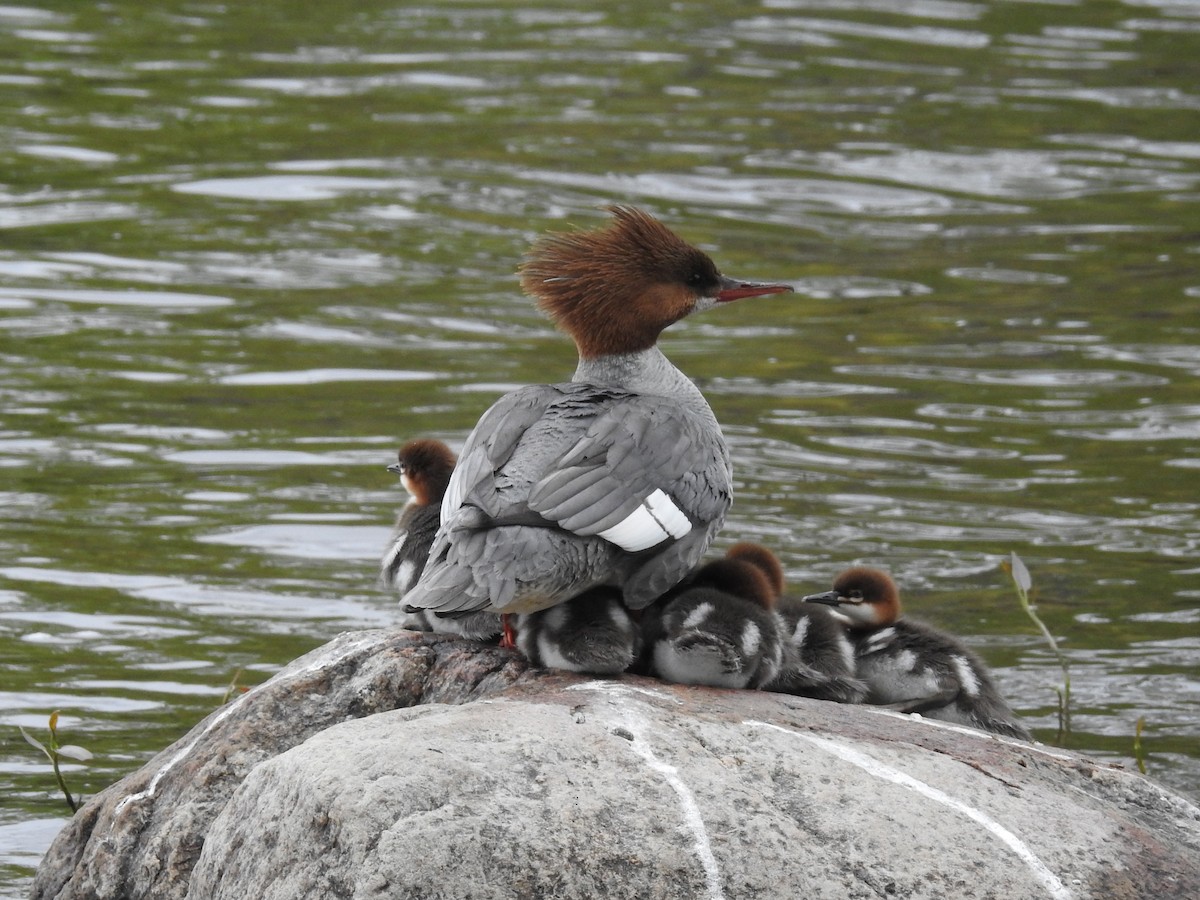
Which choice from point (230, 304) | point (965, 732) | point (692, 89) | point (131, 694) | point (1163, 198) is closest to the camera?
point (965, 732)

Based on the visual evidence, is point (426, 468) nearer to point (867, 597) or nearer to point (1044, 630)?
point (867, 597)

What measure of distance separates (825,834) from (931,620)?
421cm

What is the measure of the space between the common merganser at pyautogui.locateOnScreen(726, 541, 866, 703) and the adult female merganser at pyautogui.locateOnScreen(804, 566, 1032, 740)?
8cm

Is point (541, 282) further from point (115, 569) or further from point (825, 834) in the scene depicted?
point (115, 569)

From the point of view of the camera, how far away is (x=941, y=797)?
4.44 meters

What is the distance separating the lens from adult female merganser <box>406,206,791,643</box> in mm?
4832

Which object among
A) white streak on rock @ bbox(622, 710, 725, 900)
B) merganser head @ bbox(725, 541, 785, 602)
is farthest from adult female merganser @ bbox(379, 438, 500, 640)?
merganser head @ bbox(725, 541, 785, 602)

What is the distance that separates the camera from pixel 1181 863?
4.54m

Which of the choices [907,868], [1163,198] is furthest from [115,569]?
[1163,198]

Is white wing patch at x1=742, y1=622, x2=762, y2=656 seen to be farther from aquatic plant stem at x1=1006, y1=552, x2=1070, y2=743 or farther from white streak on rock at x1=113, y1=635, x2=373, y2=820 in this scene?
aquatic plant stem at x1=1006, y1=552, x2=1070, y2=743

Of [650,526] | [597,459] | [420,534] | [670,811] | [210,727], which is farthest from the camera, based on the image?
[420,534]

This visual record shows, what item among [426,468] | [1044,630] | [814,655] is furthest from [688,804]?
[1044,630]

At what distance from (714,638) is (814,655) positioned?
0.70 metres

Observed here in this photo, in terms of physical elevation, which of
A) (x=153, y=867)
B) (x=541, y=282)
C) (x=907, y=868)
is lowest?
(x=153, y=867)
